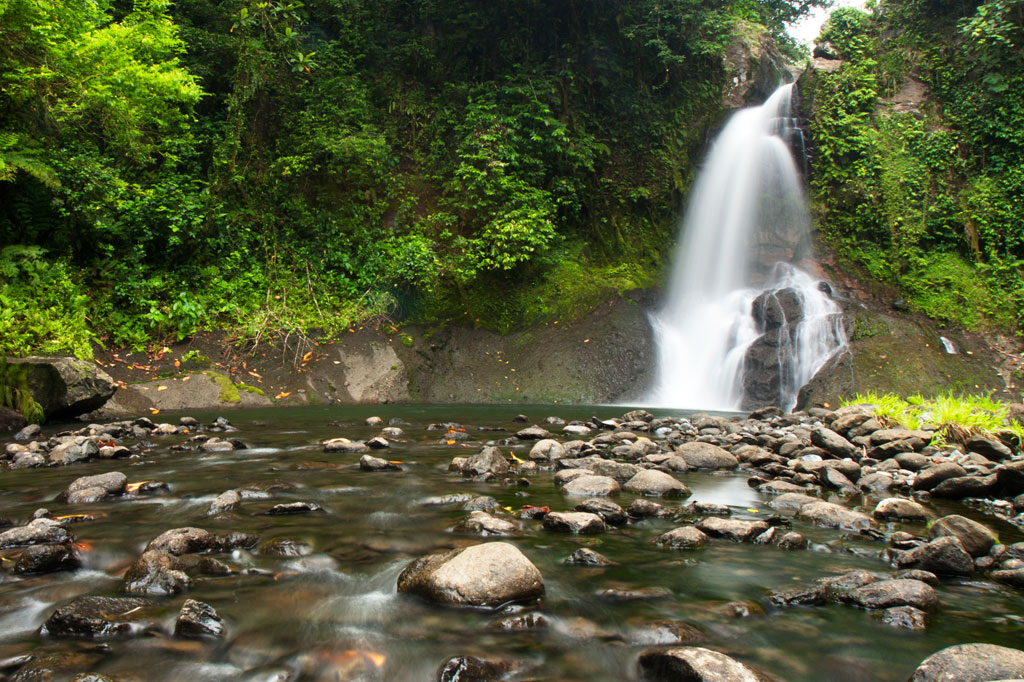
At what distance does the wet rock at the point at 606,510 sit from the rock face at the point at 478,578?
4.08 ft

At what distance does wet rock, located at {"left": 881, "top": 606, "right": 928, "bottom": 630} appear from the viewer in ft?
8.39

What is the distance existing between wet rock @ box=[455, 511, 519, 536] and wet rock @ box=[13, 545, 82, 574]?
6.64ft

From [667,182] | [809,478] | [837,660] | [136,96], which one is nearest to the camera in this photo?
[837,660]

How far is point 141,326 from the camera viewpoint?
1149cm

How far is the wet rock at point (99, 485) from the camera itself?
4.18 meters

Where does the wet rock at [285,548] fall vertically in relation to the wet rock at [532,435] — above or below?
above

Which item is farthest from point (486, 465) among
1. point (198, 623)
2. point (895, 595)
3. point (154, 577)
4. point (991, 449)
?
point (991, 449)

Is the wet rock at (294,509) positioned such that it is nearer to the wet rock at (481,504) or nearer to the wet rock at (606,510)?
the wet rock at (481,504)

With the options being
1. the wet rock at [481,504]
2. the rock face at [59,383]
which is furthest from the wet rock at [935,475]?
the rock face at [59,383]

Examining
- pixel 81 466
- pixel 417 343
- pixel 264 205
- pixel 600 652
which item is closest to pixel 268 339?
pixel 417 343

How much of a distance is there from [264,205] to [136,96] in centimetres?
351

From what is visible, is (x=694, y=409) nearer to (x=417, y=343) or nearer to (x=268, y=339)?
(x=417, y=343)

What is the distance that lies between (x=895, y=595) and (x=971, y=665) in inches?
29.3

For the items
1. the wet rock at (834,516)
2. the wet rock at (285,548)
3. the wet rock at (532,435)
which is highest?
the wet rock at (285,548)
